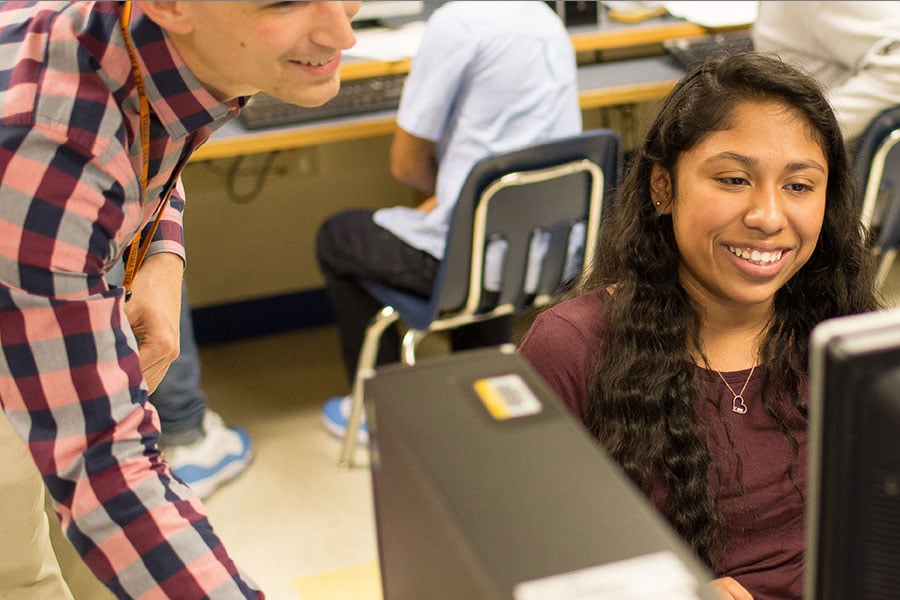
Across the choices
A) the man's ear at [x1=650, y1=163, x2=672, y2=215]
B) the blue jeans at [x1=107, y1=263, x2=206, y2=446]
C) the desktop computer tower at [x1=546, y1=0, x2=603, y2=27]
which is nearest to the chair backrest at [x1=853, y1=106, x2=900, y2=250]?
the desktop computer tower at [x1=546, y1=0, x2=603, y2=27]

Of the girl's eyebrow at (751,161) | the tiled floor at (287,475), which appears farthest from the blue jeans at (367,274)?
the girl's eyebrow at (751,161)

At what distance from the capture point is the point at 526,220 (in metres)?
2.27

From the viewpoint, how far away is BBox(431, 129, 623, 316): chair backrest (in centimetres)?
217

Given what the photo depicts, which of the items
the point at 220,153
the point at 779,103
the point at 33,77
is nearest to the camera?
the point at 33,77

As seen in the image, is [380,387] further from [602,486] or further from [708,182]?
[708,182]

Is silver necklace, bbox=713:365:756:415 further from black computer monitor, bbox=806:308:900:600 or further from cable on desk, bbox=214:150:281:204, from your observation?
cable on desk, bbox=214:150:281:204

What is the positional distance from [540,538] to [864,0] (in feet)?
7.03

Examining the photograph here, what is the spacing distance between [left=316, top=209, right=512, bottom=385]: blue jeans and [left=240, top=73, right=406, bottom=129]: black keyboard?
0.23 m

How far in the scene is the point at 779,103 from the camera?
130cm

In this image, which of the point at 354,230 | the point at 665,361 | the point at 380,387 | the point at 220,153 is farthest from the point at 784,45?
the point at 380,387

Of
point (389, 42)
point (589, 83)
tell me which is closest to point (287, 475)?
point (389, 42)

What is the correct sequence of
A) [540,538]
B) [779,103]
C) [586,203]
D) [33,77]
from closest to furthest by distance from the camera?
1. [540,538]
2. [33,77]
3. [779,103]
4. [586,203]

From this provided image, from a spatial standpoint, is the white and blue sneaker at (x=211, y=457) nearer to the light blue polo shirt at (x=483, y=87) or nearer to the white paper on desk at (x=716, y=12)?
the light blue polo shirt at (x=483, y=87)

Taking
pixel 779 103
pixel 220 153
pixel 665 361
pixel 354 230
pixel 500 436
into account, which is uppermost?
pixel 500 436
